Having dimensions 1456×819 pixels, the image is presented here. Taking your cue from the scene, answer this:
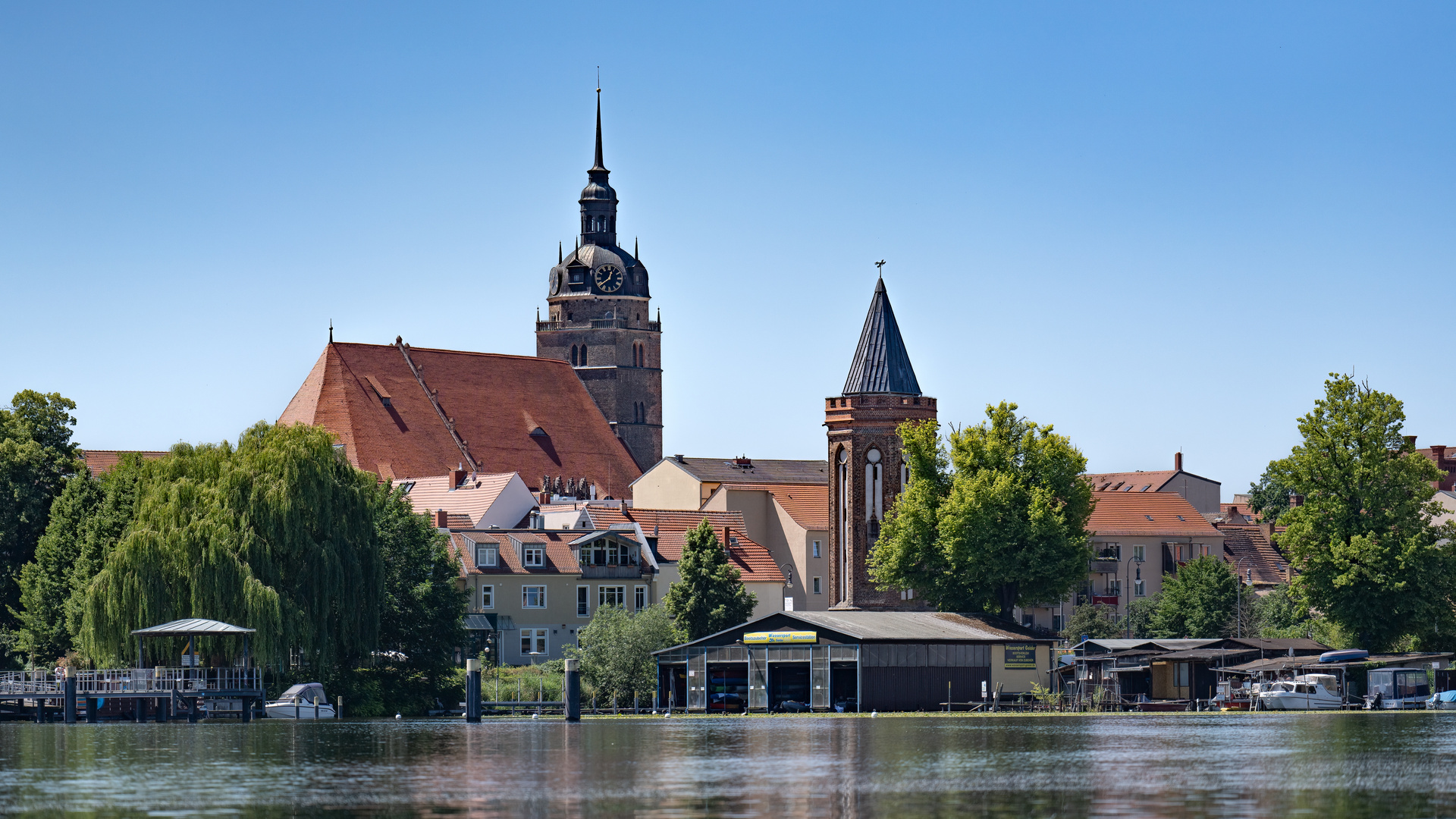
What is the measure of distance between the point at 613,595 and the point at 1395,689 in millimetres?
36374

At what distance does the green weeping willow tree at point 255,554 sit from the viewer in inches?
2562

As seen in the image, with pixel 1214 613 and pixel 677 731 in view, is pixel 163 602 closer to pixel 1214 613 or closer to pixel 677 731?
pixel 677 731

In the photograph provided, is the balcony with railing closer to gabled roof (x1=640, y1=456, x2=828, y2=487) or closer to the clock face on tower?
the clock face on tower

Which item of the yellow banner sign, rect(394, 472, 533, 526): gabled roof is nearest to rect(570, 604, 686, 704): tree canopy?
the yellow banner sign

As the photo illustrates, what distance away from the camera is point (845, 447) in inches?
3809

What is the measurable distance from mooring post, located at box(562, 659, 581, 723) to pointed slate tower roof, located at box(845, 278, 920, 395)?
29.0 meters

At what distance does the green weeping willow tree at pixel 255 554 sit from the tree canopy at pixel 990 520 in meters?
26.0

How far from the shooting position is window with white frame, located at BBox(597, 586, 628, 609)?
97062mm

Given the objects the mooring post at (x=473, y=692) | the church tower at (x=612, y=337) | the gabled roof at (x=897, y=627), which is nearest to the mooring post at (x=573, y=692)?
the mooring post at (x=473, y=692)

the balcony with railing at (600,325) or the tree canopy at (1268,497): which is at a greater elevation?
the balcony with railing at (600,325)

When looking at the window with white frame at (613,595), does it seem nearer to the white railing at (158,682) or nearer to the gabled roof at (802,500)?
the gabled roof at (802,500)

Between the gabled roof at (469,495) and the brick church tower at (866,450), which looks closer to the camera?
the brick church tower at (866,450)

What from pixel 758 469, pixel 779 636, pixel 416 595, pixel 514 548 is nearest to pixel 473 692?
pixel 416 595

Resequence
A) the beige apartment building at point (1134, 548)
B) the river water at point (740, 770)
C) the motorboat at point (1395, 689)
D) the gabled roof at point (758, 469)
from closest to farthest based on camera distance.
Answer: the river water at point (740, 770) → the motorboat at point (1395, 689) → the beige apartment building at point (1134, 548) → the gabled roof at point (758, 469)
